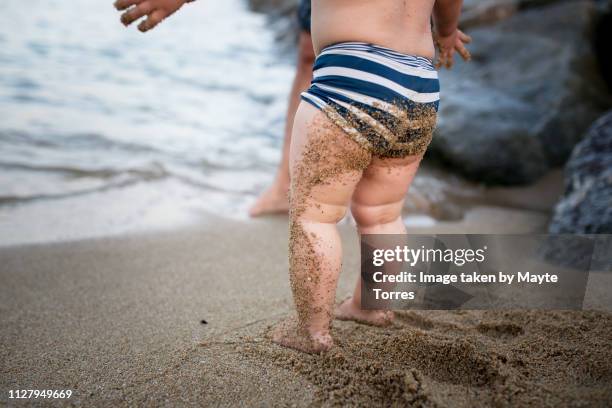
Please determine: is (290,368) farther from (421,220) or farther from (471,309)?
(421,220)

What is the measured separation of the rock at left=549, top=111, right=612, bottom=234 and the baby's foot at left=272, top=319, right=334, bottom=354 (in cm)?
148

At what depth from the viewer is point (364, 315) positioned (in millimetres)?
1775

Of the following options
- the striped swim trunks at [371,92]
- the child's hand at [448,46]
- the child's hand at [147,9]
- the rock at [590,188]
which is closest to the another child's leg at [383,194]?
the striped swim trunks at [371,92]

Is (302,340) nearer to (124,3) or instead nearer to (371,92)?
Answer: (371,92)

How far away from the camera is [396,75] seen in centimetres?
141

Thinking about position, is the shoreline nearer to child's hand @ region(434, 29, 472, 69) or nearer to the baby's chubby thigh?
child's hand @ region(434, 29, 472, 69)

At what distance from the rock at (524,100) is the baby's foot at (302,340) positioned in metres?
2.61

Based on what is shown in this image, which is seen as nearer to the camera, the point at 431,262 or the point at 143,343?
the point at 143,343

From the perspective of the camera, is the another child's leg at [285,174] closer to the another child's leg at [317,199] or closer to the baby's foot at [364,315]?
the baby's foot at [364,315]

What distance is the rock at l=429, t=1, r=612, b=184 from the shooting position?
12.5ft

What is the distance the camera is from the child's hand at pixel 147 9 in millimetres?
1471

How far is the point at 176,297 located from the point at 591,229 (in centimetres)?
179

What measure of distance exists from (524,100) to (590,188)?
1.85 meters

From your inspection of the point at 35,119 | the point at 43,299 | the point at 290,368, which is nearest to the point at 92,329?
the point at 43,299
